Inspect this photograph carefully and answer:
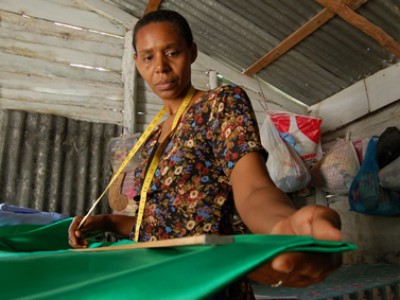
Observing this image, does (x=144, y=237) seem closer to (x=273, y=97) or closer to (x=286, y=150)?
(x=286, y=150)

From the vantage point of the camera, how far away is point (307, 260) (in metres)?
0.49

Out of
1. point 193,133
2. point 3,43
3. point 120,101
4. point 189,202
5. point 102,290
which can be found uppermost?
point 3,43

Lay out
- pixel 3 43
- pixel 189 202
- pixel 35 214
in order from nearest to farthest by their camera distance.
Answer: pixel 189 202
pixel 35 214
pixel 3 43

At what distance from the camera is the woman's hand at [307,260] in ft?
1.59

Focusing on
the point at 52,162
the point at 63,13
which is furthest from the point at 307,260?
the point at 63,13

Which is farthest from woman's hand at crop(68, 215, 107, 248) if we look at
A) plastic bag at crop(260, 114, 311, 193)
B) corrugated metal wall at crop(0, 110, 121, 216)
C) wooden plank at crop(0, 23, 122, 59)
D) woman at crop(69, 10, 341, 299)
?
wooden plank at crop(0, 23, 122, 59)

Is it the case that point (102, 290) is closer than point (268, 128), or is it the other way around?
point (102, 290)

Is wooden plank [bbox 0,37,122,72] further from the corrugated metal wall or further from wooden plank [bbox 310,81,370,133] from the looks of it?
wooden plank [bbox 310,81,370,133]

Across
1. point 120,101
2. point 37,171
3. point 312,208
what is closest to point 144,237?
point 312,208

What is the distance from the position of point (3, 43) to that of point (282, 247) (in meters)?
3.92

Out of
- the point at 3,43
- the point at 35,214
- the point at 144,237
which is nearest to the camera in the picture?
the point at 144,237

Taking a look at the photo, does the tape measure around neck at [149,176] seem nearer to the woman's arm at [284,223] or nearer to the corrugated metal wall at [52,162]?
the woman's arm at [284,223]

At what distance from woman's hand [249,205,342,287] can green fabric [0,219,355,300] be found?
0.05 feet

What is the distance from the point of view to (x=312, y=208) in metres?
0.53
